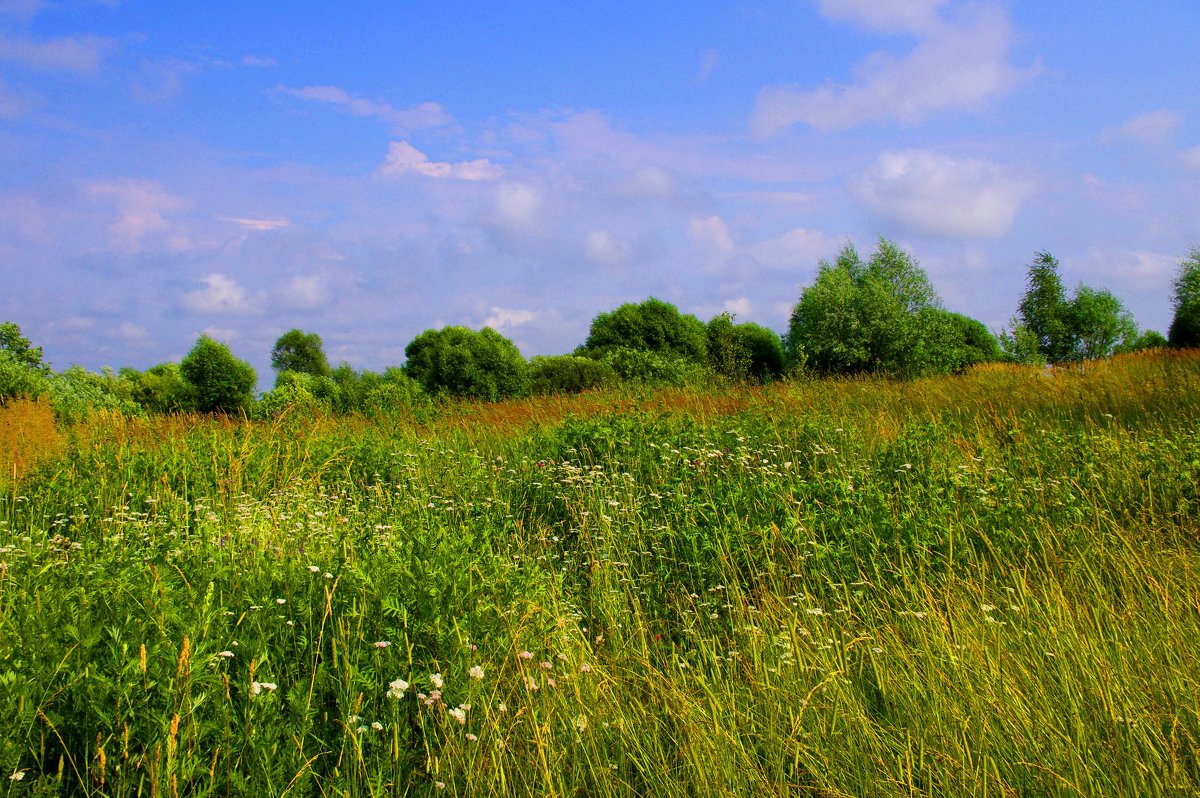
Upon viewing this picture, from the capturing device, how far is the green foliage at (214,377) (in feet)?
56.0

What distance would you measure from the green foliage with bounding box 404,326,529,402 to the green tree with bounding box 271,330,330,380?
14671 millimetres

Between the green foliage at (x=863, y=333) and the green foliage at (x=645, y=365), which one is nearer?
the green foliage at (x=645, y=365)

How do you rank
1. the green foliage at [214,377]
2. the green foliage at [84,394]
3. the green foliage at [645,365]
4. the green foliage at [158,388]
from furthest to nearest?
the green foliage at [645,365], the green foliage at [158,388], the green foliage at [214,377], the green foliage at [84,394]

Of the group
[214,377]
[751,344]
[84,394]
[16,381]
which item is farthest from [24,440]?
[751,344]

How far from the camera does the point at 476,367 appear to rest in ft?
54.4

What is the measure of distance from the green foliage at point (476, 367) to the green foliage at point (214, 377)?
13.9 ft

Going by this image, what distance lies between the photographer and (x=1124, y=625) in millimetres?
3191

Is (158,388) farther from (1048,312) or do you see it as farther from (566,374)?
(1048,312)

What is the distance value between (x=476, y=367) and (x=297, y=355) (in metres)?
17.0

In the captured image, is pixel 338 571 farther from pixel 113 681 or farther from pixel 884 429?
pixel 884 429

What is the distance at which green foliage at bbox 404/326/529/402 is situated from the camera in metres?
16.5

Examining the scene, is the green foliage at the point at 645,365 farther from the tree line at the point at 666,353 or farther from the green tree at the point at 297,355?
the green tree at the point at 297,355

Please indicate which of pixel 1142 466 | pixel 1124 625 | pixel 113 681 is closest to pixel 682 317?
pixel 1142 466

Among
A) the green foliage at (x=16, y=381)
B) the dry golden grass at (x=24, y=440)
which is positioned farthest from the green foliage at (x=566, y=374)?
the dry golden grass at (x=24, y=440)
